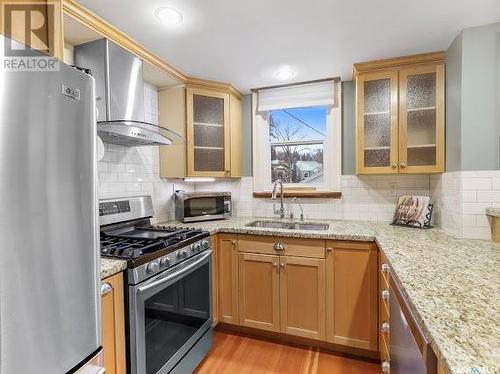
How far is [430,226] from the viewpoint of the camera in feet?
6.91

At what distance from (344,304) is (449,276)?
0.98 metres

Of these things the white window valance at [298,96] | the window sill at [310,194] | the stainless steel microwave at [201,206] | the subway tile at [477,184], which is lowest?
the stainless steel microwave at [201,206]

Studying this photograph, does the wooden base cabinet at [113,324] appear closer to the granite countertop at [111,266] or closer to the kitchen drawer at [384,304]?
the granite countertop at [111,266]

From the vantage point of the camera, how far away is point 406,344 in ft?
3.41

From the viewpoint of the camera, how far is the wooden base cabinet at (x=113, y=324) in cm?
120

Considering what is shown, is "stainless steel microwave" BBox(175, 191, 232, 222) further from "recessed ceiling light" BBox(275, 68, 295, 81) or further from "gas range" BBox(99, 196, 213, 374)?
"recessed ceiling light" BBox(275, 68, 295, 81)

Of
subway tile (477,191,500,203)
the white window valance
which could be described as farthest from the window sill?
subway tile (477,191,500,203)

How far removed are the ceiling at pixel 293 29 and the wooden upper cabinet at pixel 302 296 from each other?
1.56 meters

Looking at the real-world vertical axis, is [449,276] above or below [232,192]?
below

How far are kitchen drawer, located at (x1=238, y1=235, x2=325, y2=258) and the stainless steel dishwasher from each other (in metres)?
0.67

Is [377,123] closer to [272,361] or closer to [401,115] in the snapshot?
[401,115]

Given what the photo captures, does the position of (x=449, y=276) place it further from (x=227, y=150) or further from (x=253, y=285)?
(x=227, y=150)

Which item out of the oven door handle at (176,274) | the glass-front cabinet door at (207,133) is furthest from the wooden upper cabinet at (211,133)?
the oven door handle at (176,274)

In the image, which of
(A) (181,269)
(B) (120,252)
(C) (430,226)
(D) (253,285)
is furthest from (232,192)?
(C) (430,226)
